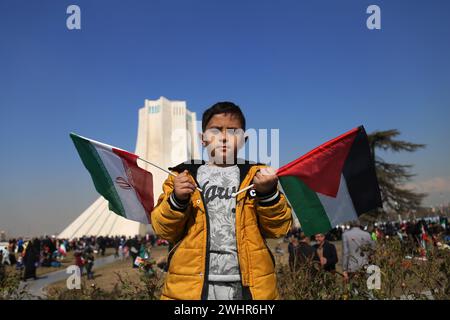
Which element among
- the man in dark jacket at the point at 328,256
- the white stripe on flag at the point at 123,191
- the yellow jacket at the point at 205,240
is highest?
the white stripe on flag at the point at 123,191

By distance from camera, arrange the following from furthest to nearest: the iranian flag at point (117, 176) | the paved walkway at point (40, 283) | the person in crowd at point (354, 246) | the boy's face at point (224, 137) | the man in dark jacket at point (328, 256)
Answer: the paved walkway at point (40, 283)
the man in dark jacket at point (328, 256)
the person in crowd at point (354, 246)
the iranian flag at point (117, 176)
the boy's face at point (224, 137)

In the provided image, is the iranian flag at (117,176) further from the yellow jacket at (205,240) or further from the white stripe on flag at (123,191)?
the yellow jacket at (205,240)

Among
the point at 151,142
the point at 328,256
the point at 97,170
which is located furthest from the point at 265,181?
the point at 151,142

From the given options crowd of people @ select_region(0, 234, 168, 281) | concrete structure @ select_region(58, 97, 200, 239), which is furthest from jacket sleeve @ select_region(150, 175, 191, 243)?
concrete structure @ select_region(58, 97, 200, 239)

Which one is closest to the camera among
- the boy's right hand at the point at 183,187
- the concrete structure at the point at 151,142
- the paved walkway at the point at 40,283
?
the boy's right hand at the point at 183,187

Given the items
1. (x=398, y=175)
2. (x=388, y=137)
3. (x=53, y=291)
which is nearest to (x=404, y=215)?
(x=398, y=175)

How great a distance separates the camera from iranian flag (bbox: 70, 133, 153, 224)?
8.59 feet

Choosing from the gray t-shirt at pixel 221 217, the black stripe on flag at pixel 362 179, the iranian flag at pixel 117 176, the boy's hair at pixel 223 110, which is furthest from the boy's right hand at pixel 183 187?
the black stripe on flag at pixel 362 179

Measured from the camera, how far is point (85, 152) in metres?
2.64

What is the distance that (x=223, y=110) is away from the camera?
7.45ft

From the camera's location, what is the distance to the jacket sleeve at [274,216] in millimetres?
1988

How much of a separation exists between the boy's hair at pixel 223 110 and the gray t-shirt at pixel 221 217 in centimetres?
30

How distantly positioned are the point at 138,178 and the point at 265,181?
1.17 metres
